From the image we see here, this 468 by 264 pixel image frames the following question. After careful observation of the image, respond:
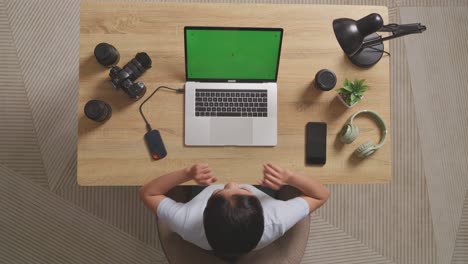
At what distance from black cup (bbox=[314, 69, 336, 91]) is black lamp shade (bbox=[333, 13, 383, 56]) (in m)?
Result: 0.15

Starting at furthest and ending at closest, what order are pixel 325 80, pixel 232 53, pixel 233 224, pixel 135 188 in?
pixel 135 188
pixel 325 80
pixel 232 53
pixel 233 224

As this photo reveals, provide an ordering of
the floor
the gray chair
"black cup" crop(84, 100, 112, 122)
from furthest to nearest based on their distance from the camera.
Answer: the floor → the gray chair → "black cup" crop(84, 100, 112, 122)

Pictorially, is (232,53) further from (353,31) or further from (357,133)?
(357,133)

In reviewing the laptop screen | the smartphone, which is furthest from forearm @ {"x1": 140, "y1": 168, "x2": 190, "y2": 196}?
the smartphone

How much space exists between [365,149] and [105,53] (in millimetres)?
958

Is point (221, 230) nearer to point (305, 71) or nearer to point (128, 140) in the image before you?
point (128, 140)

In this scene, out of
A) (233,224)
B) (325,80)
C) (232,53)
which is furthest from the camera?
(325,80)

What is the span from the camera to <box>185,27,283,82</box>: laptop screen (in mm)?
1152

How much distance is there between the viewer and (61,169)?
6.30ft

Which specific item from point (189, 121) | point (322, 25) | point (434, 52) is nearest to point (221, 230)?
point (189, 121)

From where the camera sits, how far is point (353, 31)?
1.15 meters

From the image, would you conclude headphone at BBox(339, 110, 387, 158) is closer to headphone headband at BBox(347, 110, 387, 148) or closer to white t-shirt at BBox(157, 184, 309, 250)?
headphone headband at BBox(347, 110, 387, 148)

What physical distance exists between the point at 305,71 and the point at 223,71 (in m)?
0.31

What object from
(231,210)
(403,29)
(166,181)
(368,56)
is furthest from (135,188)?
(403,29)
